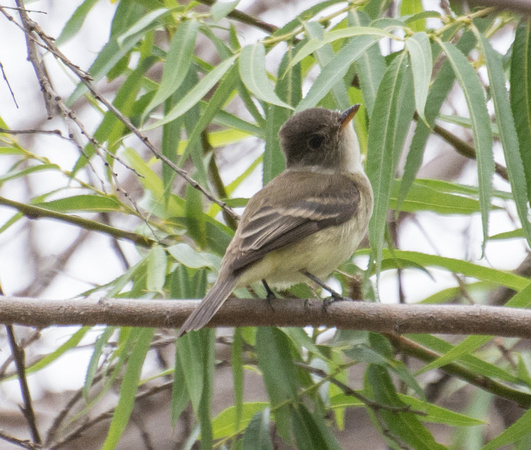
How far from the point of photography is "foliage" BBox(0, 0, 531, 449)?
2520 millimetres

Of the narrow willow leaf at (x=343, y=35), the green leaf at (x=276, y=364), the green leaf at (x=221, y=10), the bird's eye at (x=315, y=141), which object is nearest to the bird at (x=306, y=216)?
the bird's eye at (x=315, y=141)

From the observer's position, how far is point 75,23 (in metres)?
3.10

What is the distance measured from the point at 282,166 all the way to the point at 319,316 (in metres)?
0.77

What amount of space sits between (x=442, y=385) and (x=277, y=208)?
1581 millimetres

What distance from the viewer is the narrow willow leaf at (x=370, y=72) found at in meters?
2.69

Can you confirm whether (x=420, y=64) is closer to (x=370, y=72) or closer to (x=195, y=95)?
(x=370, y=72)

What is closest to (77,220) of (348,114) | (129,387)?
(129,387)

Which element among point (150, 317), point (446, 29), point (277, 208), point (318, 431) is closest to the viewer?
point (150, 317)

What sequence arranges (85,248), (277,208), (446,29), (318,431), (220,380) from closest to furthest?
(446,29) → (318,431) → (277,208) → (220,380) → (85,248)

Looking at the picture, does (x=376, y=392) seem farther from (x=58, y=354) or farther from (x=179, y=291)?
(x=58, y=354)

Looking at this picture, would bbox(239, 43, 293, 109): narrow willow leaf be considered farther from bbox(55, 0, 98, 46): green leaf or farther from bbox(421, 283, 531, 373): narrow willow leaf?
bbox(421, 283, 531, 373): narrow willow leaf

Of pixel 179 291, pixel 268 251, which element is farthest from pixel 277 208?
pixel 179 291

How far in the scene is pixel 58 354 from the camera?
10.7 ft

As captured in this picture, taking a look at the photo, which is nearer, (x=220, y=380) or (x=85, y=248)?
(x=220, y=380)
